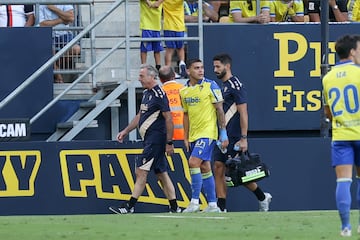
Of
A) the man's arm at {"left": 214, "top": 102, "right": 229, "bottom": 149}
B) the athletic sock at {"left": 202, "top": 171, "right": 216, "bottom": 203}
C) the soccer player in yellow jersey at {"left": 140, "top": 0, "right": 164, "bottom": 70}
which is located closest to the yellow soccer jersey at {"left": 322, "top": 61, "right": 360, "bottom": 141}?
the man's arm at {"left": 214, "top": 102, "right": 229, "bottom": 149}

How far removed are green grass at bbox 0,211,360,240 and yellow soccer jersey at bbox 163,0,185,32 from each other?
194 inches

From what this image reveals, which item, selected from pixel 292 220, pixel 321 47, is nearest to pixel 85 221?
A: pixel 292 220

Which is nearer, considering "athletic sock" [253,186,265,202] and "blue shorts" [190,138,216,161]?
"blue shorts" [190,138,216,161]

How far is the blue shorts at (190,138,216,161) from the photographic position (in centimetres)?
1488

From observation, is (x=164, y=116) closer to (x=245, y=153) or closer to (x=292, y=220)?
(x=245, y=153)

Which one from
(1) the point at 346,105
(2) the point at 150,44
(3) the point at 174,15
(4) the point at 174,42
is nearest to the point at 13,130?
(2) the point at 150,44

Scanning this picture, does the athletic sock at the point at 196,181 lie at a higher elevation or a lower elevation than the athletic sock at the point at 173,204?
higher

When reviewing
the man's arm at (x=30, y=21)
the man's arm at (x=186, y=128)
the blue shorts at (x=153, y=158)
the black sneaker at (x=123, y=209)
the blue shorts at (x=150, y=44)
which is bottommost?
the black sneaker at (x=123, y=209)

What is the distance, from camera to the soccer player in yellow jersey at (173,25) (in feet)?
57.4

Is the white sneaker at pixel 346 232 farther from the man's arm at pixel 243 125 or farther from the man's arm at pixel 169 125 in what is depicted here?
the man's arm at pixel 169 125

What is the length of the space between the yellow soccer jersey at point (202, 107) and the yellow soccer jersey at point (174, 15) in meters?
2.67

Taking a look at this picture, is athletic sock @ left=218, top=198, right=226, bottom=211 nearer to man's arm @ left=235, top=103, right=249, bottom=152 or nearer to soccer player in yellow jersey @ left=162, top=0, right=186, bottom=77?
man's arm @ left=235, top=103, right=249, bottom=152

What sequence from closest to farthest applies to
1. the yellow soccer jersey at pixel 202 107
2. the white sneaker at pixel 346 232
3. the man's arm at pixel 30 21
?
1. the white sneaker at pixel 346 232
2. the yellow soccer jersey at pixel 202 107
3. the man's arm at pixel 30 21

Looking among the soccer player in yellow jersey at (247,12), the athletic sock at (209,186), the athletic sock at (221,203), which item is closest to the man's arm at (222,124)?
the athletic sock at (209,186)
